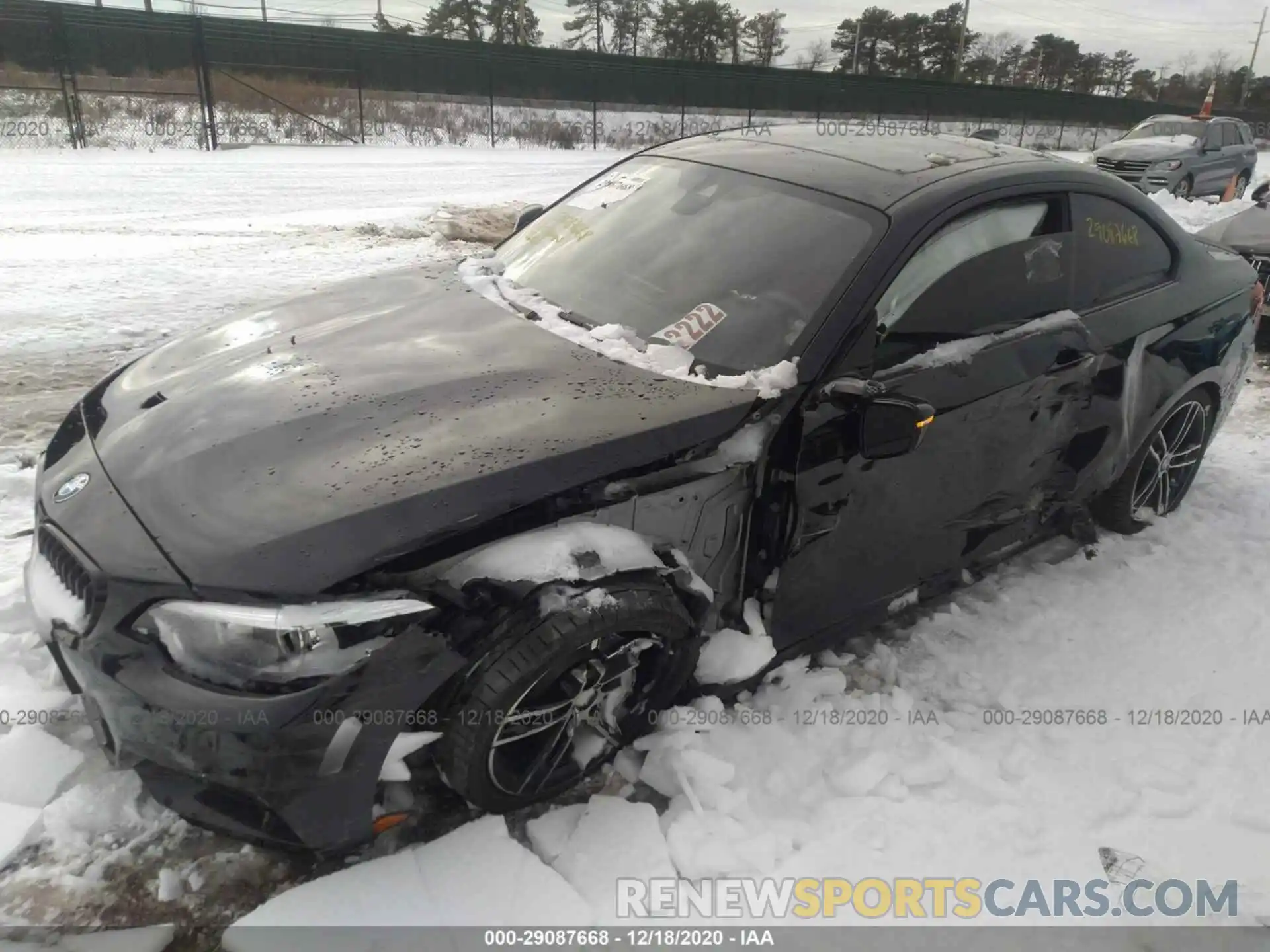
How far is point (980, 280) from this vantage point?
110 inches

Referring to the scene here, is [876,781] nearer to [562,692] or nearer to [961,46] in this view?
[562,692]

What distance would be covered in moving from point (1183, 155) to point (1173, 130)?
4.92 feet

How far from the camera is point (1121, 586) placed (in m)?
3.58

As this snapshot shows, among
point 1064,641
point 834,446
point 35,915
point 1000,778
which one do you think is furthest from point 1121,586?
point 35,915

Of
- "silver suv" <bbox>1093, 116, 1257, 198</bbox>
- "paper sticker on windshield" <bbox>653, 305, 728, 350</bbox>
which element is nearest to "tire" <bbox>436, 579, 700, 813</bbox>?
"paper sticker on windshield" <bbox>653, 305, 728, 350</bbox>

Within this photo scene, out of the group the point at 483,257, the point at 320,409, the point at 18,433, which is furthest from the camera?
the point at 18,433

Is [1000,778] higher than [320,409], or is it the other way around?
[320,409]

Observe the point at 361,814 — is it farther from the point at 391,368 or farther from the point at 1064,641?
the point at 1064,641

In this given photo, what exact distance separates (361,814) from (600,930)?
641 millimetres

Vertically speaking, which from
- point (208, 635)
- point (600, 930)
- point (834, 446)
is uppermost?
point (834, 446)

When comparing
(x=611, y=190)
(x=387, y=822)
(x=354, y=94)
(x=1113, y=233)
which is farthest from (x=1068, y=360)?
(x=354, y=94)

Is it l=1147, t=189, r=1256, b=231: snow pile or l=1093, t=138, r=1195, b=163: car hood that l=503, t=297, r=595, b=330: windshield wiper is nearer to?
l=1147, t=189, r=1256, b=231: snow pile

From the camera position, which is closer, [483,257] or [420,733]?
[420,733]

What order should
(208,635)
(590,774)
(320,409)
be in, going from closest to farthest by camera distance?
(208,635) → (320,409) → (590,774)
